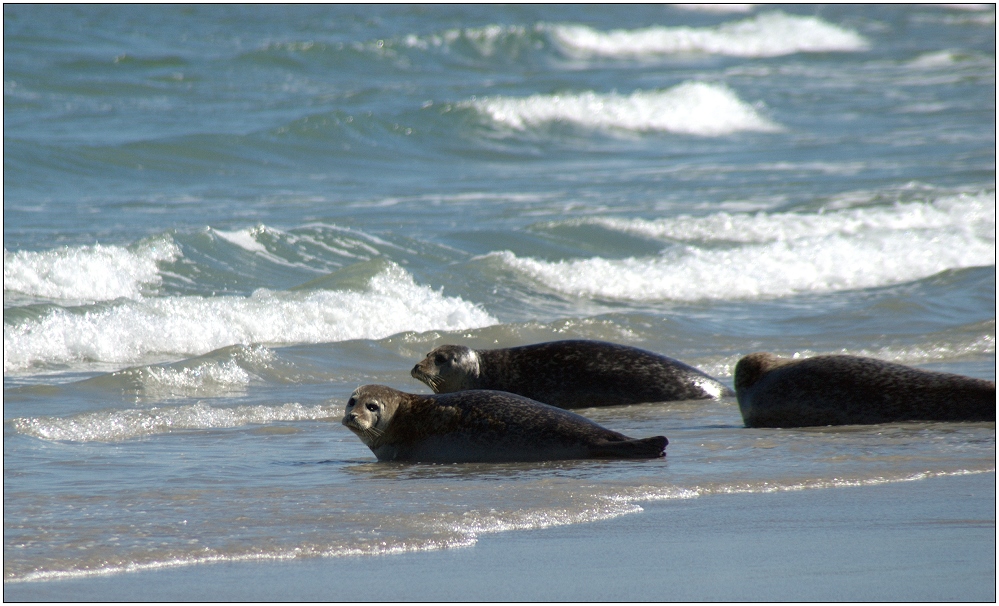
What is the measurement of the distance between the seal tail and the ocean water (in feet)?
0.20

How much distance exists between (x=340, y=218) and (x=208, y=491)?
10737 mm

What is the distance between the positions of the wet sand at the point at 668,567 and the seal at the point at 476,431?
974mm

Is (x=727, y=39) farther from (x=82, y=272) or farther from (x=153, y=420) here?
(x=153, y=420)

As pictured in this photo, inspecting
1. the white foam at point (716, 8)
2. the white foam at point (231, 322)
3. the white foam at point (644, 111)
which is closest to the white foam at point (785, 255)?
the white foam at point (231, 322)

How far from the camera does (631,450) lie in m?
5.73

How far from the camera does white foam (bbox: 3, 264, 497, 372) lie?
945cm

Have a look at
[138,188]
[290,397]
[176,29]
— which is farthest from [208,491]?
[176,29]

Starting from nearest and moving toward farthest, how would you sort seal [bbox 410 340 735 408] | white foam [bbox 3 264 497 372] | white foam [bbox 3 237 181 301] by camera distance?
1. seal [bbox 410 340 735 408]
2. white foam [bbox 3 264 497 372]
3. white foam [bbox 3 237 181 301]

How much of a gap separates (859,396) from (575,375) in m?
1.78

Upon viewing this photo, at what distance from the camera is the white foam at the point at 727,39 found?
37781 mm

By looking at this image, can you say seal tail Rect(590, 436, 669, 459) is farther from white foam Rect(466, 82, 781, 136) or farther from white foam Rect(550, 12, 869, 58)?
white foam Rect(550, 12, 869, 58)

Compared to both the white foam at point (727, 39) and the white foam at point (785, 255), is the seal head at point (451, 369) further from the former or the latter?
the white foam at point (727, 39)

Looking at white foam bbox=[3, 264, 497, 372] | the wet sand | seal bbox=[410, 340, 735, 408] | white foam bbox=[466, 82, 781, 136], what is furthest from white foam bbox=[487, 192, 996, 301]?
white foam bbox=[466, 82, 781, 136]

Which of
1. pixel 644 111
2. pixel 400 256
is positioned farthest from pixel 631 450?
pixel 644 111
